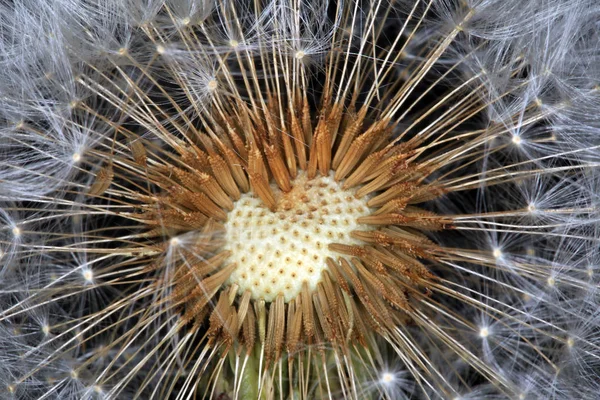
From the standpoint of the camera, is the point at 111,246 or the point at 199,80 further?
the point at 111,246

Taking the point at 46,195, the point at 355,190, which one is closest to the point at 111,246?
the point at 46,195

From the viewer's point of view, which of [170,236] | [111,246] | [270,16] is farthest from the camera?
[111,246]

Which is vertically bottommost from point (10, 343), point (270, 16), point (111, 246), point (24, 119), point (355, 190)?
point (10, 343)

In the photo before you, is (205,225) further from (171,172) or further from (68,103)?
(68,103)

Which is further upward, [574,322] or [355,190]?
[355,190]
